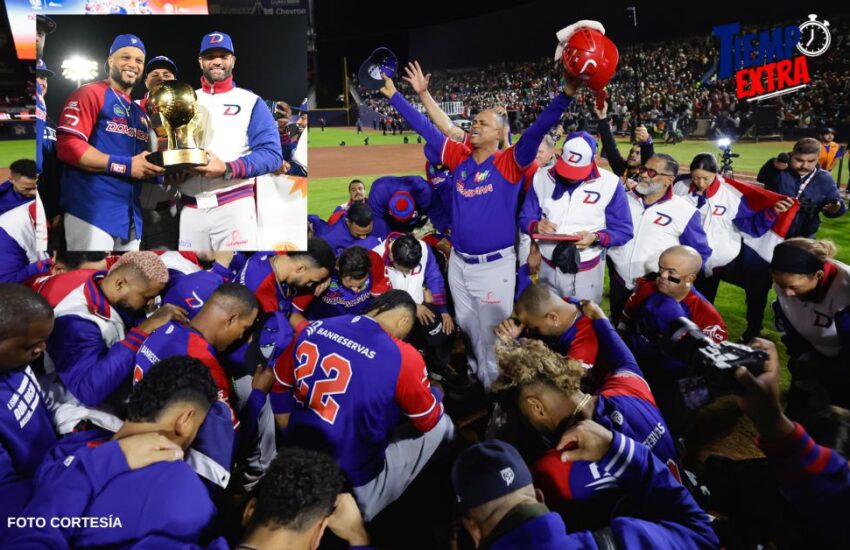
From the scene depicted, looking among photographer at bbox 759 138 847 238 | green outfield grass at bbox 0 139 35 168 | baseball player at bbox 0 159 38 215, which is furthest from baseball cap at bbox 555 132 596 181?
green outfield grass at bbox 0 139 35 168

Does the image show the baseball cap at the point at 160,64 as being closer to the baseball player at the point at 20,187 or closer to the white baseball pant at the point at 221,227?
the white baseball pant at the point at 221,227

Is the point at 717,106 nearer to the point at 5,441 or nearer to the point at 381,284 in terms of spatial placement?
the point at 381,284

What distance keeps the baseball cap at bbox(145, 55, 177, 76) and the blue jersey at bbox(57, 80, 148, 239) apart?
0.20 meters

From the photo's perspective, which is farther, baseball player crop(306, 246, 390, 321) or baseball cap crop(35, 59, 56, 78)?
baseball player crop(306, 246, 390, 321)

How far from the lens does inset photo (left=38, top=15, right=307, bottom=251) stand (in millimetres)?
2529

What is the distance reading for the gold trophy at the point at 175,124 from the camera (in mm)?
2543

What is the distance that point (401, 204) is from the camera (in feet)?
18.1

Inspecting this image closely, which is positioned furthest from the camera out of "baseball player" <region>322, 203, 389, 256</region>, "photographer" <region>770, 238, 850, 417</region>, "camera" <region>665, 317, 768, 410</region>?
"baseball player" <region>322, 203, 389, 256</region>

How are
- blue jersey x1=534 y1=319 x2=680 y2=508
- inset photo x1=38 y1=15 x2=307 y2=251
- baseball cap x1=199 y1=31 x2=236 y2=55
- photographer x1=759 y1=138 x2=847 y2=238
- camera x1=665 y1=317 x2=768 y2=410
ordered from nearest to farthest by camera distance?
camera x1=665 y1=317 x2=768 y2=410
blue jersey x1=534 y1=319 x2=680 y2=508
inset photo x1=38 y1=15 x2=307 y2=251
baseball cap x1=199 y1=31 x2=236 y2=55
photographer x1=759 y1=138 x2=847 y2=238

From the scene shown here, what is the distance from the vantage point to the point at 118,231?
2.74 metres

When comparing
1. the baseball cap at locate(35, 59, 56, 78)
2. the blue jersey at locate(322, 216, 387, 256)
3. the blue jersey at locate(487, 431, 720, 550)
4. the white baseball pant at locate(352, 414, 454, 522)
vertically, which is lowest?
the white baseball pant at locate(352, 414, 454, 522)

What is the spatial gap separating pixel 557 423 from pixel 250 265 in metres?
2.71

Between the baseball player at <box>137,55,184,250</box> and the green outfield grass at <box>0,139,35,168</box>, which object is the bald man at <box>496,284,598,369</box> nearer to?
the baseball player at <box>137,55,184,250</box>

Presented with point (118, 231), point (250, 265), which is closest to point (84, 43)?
point (118, 231)
